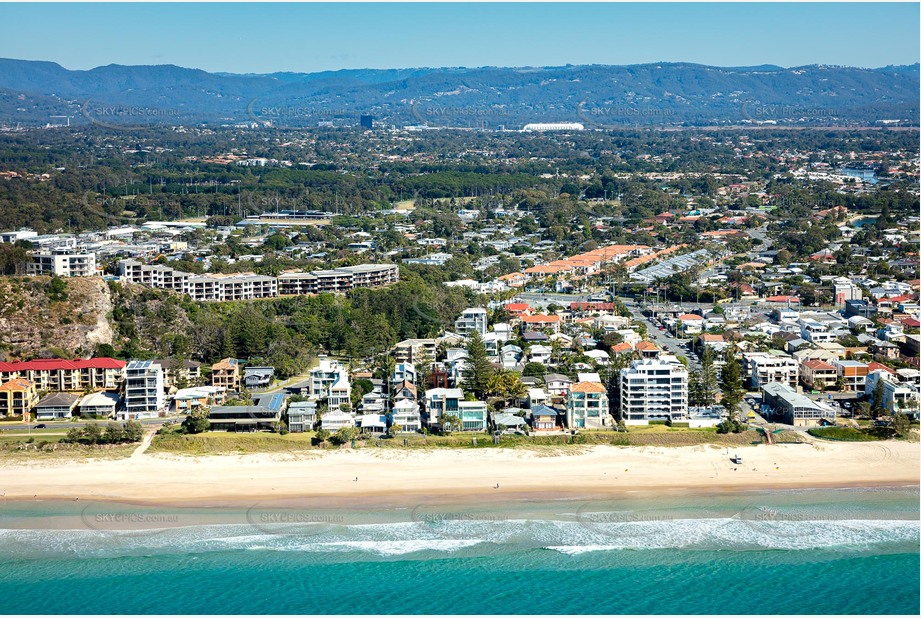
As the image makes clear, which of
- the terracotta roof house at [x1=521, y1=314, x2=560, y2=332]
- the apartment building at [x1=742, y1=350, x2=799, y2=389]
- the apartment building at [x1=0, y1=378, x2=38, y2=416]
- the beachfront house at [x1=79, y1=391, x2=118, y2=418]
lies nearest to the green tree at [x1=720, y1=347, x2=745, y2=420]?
the apartment building at [x1=742, y1=350, x2=799, y2=389]

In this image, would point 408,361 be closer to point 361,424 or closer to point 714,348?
point 361,424

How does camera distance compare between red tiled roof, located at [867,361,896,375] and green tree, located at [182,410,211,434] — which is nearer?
green tree, located at [182,410,211,434]

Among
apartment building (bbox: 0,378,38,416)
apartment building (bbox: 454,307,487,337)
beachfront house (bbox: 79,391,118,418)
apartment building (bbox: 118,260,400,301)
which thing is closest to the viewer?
beachfront house (bbox: 79,391,118,418)

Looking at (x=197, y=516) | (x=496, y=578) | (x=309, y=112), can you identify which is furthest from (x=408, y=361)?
(x=309, y=112)

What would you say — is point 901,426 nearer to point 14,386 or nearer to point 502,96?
point 14,386

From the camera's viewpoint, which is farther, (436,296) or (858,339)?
(436,296)

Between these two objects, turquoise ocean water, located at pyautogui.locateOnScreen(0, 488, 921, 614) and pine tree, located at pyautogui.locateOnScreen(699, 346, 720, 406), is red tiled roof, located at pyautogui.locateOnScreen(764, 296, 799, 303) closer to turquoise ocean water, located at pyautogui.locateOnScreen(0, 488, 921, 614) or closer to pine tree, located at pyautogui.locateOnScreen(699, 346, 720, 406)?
pine tree, located at pyautogui.locateOnScreen(699, 346, 720, 406)

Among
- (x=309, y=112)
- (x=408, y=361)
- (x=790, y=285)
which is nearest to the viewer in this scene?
(x=408, y=361)
